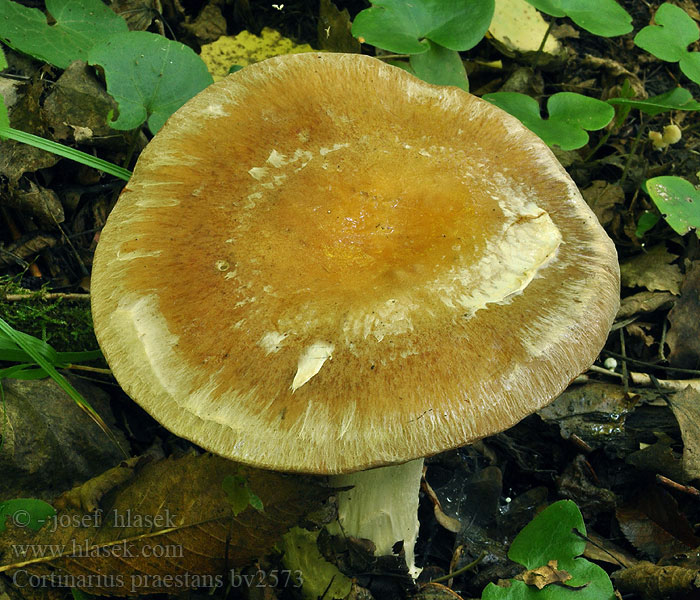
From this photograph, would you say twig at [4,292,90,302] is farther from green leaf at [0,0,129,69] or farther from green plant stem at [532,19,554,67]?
green plant stem at [532,19,554,67]

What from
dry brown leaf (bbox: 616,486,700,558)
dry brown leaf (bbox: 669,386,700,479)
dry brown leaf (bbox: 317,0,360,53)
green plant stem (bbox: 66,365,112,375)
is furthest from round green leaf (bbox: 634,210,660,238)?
green plant stem (bbox: 66,365,112,375)

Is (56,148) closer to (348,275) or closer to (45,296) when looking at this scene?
(45,296)

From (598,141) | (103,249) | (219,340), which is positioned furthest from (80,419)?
(598,141)

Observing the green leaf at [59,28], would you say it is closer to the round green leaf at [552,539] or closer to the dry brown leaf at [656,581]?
the round green leaf at [552,539]

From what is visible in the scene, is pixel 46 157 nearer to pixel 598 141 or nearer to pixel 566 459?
pixel 566 459

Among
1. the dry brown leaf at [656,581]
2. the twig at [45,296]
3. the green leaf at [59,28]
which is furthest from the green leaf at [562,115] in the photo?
→ the twig at [45,296]

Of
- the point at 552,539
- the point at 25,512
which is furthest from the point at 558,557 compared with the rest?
the point at 25,512

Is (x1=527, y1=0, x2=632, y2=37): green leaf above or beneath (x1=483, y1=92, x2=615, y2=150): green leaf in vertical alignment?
above
